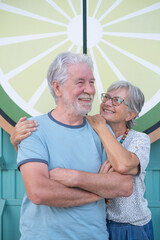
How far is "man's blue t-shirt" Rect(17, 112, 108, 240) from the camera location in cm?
104

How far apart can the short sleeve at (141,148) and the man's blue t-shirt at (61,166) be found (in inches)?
7.1

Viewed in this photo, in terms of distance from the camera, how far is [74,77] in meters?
1.11

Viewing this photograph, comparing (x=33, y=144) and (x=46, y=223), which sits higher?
(x=33, y=144)

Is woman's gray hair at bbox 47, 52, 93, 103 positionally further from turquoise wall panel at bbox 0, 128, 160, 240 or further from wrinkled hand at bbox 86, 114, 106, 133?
turquoise wall panel at bbox 0, 128, 160, 240

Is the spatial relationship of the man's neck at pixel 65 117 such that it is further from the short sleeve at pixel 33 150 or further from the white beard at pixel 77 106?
the short sleeve at pixel 33 150

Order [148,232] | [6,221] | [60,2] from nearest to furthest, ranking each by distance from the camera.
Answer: [148,232]
[60,2]
[6,221]

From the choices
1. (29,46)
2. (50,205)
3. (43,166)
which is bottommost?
(50,205)

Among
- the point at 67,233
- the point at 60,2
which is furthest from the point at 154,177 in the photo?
the point at 60,2

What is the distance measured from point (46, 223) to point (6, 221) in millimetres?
941

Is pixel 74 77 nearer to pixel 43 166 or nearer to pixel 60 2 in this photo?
pixel 43 166

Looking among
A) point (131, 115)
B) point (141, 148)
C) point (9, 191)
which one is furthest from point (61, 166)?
point (9, 191)

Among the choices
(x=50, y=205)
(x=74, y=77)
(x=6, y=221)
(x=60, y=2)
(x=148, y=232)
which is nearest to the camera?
(x=50, y=205)

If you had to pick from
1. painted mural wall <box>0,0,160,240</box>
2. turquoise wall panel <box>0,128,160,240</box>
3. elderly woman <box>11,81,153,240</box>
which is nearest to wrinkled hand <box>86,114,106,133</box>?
elderly woman <box>11,81,153,240</box>

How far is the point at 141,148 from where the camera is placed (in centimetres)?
122
